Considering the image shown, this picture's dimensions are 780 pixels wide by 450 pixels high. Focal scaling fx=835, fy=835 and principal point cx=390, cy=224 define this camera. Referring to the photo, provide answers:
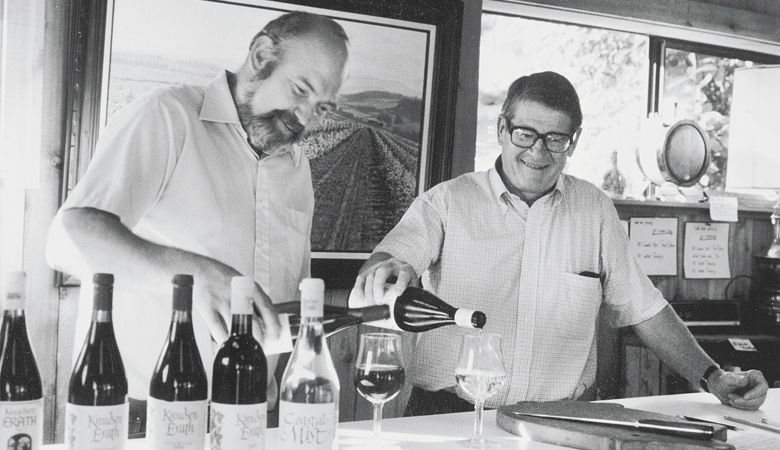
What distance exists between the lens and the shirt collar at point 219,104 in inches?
90.6

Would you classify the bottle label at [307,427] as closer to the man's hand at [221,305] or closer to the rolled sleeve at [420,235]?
the man's hand at [221,305]

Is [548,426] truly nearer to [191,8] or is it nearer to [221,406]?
[221,406]

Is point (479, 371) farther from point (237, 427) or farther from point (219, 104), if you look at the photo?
point (219, 104)

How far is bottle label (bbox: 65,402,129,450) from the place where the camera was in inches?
45.8

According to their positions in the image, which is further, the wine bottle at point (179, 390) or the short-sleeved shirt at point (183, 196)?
the short-sleeved shirt at point (183, 196)

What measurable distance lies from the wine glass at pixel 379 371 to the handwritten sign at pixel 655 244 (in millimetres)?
2070

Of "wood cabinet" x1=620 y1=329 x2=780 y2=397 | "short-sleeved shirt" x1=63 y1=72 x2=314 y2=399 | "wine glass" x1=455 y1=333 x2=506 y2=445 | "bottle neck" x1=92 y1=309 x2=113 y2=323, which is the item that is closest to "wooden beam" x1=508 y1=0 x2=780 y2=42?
"wood cabinet" x1=620 y1=329 x2=780 y2=397

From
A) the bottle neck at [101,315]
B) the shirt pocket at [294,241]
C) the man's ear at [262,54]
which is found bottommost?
the bottle neck at [101,315]

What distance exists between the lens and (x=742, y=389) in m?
2.12

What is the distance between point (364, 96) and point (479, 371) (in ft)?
4.17

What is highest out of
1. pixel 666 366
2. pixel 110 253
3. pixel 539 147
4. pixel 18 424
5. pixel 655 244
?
pixel 539 147

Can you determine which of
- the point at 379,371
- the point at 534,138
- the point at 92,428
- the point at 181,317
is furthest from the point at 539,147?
the point at 92,428

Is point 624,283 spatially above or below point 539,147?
below

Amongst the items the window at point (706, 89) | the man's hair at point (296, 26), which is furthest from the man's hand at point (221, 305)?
the window at point (706, 89)
